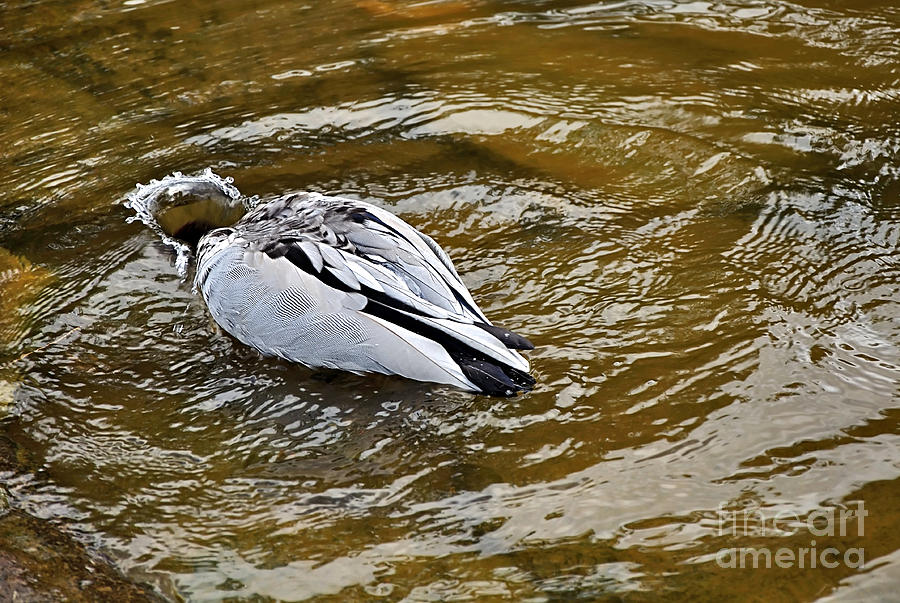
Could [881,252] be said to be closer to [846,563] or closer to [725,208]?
[725,208]

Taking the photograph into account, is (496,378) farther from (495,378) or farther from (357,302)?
(357,302)

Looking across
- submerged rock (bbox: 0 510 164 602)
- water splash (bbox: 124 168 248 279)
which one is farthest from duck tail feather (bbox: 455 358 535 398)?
water splash (bbox: 124 168 248 279)

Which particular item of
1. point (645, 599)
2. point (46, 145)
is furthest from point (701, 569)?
point (46, 145)

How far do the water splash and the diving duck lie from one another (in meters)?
0.59

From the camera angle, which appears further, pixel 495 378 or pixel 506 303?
pixel 506 303

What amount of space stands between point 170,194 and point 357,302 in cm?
196

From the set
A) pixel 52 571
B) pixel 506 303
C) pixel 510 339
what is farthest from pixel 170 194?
pixel 52 571

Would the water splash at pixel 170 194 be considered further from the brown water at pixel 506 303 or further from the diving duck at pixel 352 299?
the diving duck at pixel 352 299

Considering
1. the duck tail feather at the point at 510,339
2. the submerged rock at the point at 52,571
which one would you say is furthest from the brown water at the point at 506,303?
the duck tail feather at the point at 510,339

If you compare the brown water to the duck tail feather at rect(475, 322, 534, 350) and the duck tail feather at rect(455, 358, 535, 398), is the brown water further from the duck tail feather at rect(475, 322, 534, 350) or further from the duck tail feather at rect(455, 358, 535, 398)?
the duck tail feather at rect(475, 322, 534, 350)

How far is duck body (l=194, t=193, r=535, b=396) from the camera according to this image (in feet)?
14.3

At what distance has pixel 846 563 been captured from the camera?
3.40m

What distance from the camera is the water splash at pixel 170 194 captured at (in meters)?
5.88

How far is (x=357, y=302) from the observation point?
457cm
